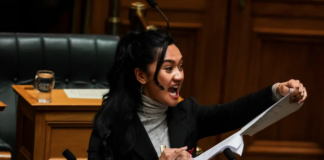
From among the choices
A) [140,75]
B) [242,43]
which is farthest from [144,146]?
[242,43]

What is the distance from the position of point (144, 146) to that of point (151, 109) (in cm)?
13

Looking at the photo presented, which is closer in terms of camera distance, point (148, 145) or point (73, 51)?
point (148, 145)

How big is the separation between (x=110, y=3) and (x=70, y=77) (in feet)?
2.22

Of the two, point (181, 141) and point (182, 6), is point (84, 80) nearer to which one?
point (182, 6)

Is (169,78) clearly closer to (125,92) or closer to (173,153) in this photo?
(125,92)

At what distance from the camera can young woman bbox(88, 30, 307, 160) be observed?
6.36 ft

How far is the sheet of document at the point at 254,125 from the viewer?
5.63 feet

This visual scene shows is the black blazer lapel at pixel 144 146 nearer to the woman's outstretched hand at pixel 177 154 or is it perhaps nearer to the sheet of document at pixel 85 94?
the woman's outstretched hand at pixel 177 154

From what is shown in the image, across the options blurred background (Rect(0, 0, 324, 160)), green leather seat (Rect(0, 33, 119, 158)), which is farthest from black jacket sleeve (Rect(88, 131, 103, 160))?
blurred background (Rect(0, 0, 324, 160))

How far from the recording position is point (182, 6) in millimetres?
4066

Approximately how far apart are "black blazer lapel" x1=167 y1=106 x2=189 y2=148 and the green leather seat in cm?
140

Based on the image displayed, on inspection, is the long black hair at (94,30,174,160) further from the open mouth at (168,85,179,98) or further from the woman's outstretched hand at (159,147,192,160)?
the woman's outstretched hand at (159,147,192,160)

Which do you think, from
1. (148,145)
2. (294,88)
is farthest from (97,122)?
(294,88)

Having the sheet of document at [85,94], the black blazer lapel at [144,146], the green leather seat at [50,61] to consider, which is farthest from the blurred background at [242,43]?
the black blazer lapel at [144,146]
